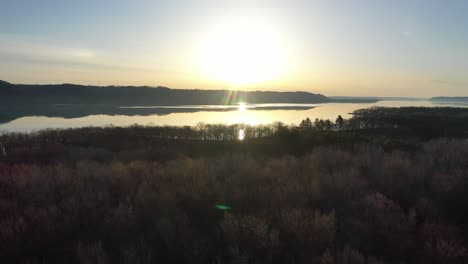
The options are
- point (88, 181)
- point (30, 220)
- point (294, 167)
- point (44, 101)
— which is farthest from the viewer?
point (44, 101)

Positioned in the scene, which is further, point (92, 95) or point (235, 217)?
point (92, 95)

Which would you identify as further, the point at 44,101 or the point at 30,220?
the point at 44,101

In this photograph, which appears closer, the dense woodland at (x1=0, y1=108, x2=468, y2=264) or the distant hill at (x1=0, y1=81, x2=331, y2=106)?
the dense woodland at (x1=0, y1=108, x2=468, y2=264)

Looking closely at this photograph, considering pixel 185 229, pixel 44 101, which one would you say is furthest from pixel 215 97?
pixel 185 229

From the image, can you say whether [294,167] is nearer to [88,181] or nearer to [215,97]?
[88,181]

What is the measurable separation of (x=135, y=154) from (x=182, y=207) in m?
11.8

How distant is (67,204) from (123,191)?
170 cm

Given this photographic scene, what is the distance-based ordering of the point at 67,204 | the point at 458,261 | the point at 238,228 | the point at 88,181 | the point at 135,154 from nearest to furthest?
the point at 458,261
the point at 238,228
the point at 67,204
the point at 88,181
the point at 135,154

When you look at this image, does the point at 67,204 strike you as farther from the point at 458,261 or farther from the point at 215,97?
the point at 215,97

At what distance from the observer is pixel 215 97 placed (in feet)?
650

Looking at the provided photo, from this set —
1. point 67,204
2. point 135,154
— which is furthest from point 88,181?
point 135,154

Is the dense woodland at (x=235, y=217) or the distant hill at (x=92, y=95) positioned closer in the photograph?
the dense woodland at (x=235, y=217)

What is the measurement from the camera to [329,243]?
16.1 ft

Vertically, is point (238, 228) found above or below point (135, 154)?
above
